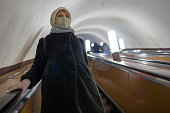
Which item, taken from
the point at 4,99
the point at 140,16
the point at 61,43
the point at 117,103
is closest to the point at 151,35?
the point at 140,16

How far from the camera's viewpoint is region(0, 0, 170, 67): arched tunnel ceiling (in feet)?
6.55

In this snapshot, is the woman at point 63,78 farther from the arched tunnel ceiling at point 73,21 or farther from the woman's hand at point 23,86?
the arched tunnel ceiling at point 73,21

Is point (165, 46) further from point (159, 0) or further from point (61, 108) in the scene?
point (61, 108)

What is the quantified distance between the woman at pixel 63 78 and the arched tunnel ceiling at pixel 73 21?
82 centimetres

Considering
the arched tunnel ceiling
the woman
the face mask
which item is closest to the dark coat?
the woman

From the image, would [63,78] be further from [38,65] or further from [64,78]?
[38,65]

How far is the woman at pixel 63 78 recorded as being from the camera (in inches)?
43.1

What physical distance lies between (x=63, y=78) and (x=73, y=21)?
6.21 m

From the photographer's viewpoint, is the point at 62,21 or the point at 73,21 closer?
the point at 62,21

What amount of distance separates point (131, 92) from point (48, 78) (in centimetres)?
142

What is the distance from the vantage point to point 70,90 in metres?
1.10

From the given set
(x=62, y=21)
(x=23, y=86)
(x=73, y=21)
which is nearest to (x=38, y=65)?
(x=23, y=86)

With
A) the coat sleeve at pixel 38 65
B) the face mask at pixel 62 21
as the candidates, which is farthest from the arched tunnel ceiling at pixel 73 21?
the coat sleeve at pixel 38 65

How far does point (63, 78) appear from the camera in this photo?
1130 mm
